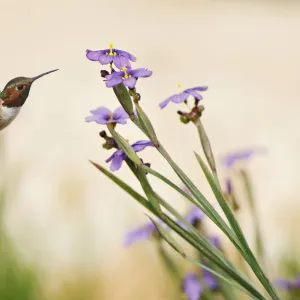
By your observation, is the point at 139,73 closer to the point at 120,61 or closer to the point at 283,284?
the point at 120,61

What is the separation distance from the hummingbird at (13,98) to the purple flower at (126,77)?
83 millimetres

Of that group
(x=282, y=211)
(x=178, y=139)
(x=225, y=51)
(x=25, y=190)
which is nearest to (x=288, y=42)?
(x=225, y=51)

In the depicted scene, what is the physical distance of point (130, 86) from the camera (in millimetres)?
833

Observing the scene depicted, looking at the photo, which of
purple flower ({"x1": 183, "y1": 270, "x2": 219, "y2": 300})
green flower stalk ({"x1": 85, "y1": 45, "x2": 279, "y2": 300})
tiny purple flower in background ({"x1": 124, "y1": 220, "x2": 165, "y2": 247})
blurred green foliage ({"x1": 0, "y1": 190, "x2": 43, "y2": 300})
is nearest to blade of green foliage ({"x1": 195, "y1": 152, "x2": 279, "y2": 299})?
green flower stalk ({"x1": 85, "y1": 45, "x2": 279, "y2": 300})

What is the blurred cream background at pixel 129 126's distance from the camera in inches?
86.8

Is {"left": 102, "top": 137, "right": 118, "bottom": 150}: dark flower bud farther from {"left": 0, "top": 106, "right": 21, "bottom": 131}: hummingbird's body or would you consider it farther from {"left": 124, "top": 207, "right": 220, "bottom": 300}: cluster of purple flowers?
{"left": 124, "top": 207, "right": 220, "bottom": 300}: cluster of purple flowers

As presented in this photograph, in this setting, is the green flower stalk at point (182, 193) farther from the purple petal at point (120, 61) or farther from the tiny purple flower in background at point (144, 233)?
the tiny purple flower in background at point (144, 233)

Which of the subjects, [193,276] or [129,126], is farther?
[129,126]

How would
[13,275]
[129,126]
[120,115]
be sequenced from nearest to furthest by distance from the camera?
[120,115], [13,275], [129,126]

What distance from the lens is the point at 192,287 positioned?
49.6 inches

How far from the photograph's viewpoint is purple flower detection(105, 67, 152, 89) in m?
0.81

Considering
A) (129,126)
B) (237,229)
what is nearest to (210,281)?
(237,229)

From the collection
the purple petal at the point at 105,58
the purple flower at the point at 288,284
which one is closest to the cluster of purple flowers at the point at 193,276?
the purple flower at the point at 288,284

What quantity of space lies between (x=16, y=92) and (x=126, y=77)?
5.8 inches
